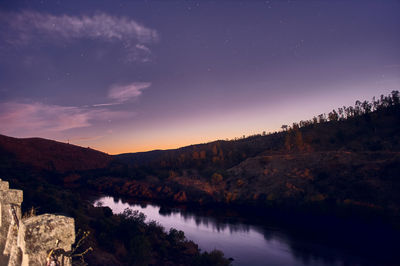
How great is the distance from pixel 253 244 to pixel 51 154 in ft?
244

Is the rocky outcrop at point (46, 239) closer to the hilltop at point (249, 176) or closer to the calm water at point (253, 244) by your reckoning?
the hilltop at point (249, 176)

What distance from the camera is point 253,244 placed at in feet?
104

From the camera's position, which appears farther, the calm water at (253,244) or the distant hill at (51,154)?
the distant hill at (51,154)

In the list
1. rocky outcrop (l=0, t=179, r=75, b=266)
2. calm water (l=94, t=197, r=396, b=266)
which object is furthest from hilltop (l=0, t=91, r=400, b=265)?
rocky outcrop (l=0, t=179, r=75, b=266)

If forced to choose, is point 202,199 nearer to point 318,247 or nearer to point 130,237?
point 318,247

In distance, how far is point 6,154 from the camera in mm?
60688

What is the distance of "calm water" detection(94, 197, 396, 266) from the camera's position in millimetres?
27172

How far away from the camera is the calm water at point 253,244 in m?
27.2

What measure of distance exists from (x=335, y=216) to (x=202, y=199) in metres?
26.4

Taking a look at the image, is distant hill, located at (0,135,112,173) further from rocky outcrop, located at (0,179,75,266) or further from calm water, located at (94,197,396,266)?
rocky outcrop, located at (0,179,75,266)

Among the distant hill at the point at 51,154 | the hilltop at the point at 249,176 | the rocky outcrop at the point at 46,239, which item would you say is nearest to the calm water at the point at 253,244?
the hilltop at the point at 249,176

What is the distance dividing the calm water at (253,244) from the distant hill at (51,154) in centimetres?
4661

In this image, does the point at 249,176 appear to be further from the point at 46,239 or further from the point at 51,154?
the point at 51,154

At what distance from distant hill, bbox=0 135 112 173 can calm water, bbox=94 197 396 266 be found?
4661cm
